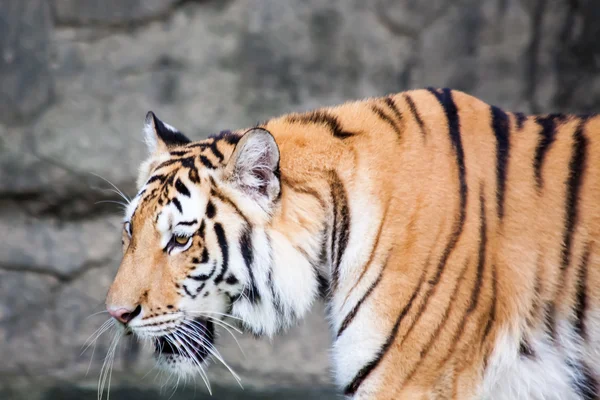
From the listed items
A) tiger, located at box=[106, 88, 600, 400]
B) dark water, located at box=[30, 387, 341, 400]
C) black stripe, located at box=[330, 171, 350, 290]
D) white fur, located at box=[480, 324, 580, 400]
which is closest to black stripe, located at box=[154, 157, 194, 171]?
tiger, located at box=[106, 88, 600, 400]

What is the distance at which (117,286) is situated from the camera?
1.83 meters

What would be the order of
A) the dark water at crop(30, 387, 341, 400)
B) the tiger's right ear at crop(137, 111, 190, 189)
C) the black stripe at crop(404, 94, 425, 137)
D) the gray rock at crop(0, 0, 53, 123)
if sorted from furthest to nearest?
the gray rock at crop(0, 0, 53, 123), the dark water at crop(30, 387, 341, 400), the tiger's right ear at crop(137, 111, 190, 189), the black stripe at crop(404, 94, 425, 137)

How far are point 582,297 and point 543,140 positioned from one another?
41cm

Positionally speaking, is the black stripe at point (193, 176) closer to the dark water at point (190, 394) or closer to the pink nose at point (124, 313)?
the pink nose at point (124, 313)

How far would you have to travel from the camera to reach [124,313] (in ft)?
5.93

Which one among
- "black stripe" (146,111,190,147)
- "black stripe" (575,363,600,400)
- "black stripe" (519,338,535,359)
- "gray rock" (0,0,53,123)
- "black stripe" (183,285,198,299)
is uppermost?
"gray rock" (0,0,53,123)

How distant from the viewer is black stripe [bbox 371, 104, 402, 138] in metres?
1.90

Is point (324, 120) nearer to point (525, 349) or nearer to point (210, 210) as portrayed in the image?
point (210, 210)

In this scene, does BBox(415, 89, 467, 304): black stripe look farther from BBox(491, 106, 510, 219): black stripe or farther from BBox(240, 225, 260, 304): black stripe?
BBox(240, 225, 260, 304): black stripe

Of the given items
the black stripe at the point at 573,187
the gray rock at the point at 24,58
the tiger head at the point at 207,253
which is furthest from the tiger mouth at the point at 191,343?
the gray rock at the point at 24,58

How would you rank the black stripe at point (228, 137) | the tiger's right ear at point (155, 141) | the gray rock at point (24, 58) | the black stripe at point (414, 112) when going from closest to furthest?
the black stripe at point (414, 112) < the black stripe at point (228, 137) < the tiger's right ear at point (155, 141) < the gray rock at point (24, 58)

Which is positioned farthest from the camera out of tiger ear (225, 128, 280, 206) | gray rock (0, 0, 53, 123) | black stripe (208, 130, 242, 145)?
gray rock (0, 0, 53, 123)

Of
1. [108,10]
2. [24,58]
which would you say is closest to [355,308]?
[108,10]

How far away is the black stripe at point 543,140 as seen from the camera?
6.00 feet
